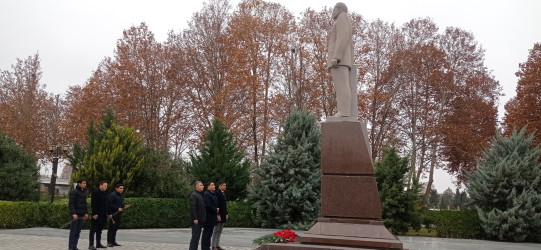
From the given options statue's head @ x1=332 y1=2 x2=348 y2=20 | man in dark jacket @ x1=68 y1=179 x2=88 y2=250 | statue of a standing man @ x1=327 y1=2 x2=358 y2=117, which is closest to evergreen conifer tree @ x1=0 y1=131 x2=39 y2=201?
man in dark jacket @ x1=68 y1=179 x2=88 y2=250

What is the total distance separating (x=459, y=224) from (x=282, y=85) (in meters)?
14.2

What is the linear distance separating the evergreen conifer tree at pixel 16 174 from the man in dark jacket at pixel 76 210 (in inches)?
410

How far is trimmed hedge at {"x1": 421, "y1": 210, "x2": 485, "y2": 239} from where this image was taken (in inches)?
757

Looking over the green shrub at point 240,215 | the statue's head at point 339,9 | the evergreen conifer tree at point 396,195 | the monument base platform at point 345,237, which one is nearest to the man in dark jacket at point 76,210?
the monument base platform at point 345,237

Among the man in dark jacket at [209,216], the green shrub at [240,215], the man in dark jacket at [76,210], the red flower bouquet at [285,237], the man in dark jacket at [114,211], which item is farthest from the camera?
the green shrub at [240,215]

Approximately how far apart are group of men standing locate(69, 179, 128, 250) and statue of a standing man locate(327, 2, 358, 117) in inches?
233

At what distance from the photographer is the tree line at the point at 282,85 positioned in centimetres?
2864

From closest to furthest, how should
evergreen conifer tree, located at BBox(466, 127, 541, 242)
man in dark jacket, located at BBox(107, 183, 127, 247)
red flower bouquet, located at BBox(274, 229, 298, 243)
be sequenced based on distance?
red flower bouquet, located at BBox(274, 229, 298, 243), man in dark jacket, located at BBox(107, 183, 127, 247), evergreen conifer tree, located at BBox(466, 127, 541, 242)

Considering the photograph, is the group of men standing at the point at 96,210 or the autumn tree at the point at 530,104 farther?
the autumn tree at the point at 530,104

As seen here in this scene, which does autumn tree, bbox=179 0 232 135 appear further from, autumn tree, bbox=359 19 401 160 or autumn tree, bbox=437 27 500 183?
autumn tree, bbox=437 27 500 183

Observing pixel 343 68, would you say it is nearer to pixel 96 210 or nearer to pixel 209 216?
pixel 209 216

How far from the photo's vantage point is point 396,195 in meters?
19.0

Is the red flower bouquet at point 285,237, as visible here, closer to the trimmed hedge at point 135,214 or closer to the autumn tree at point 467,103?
the trimmed hedge at point 135,214

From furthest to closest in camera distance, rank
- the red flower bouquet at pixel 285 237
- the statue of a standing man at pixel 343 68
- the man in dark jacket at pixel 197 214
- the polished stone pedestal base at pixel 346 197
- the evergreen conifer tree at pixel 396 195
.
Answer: the evergreen conifer tree at pixel 396 195
the man in dark jacket at pixel 197 214
the statue of a standing man at pixel 343 68
the red flower bouquet at pixel 285 237
the polished stone pedestal base at pixel 346 197
